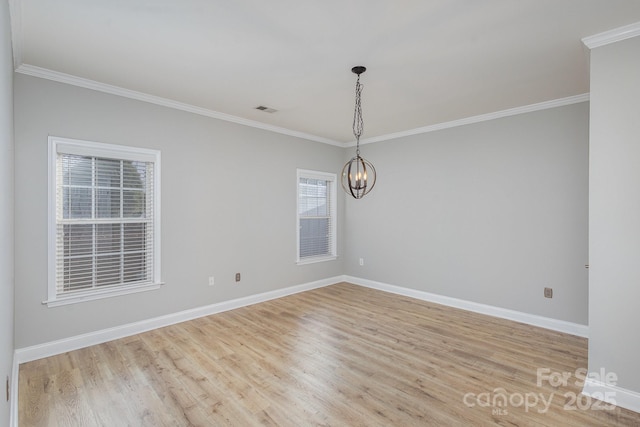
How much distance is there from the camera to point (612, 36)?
2.29 metres

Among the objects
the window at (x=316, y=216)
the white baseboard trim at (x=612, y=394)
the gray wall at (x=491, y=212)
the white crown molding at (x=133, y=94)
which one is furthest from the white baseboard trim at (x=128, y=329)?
the white baseboard trim at (x=612, y=394)

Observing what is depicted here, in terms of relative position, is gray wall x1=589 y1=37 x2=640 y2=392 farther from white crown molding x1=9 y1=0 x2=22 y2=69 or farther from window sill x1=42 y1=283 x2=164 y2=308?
window sill x1=42 y1=283 x2=164 y2=308

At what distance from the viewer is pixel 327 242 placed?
5969 millimetres

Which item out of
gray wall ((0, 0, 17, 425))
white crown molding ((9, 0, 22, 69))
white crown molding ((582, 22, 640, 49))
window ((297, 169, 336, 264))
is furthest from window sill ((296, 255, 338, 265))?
white crown molding ((582, 22, 640, 49))

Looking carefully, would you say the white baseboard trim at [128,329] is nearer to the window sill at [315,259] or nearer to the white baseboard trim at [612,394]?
the window sill at [315,259]

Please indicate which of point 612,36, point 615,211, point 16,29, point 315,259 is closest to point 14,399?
point 16,29

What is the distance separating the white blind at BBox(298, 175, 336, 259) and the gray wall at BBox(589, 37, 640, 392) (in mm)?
3852

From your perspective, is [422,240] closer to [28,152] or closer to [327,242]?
[327,242]

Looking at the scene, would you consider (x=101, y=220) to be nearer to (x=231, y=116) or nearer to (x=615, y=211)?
(x=231, y=116)

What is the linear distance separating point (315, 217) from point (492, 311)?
3.09 meters

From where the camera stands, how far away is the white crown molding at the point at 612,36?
7.29ft

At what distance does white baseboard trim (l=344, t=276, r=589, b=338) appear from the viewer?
3588mm

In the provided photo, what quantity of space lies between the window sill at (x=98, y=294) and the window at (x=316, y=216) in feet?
7.82

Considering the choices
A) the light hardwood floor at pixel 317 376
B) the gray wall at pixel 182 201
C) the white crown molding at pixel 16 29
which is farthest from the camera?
the gray wall at pixel 182 201
